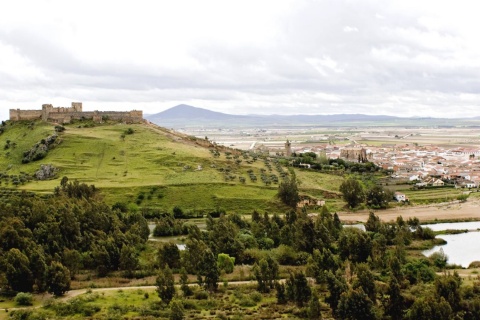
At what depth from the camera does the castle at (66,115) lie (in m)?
138

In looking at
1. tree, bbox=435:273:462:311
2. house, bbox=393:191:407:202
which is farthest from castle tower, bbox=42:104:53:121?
tree, bbox=435:273:462:311

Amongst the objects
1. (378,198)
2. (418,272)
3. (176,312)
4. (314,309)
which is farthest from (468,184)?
(176,312)

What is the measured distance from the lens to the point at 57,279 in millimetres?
46969

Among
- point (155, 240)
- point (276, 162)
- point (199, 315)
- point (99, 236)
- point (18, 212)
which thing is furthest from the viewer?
point (276, 162)

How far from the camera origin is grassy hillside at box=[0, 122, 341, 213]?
92062 millimetres

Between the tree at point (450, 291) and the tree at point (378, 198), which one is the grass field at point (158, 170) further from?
the tree at point (450, 291)

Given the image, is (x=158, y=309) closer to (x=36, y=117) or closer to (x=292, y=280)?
(x=292, y=280)

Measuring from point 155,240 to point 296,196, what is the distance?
92.0ft

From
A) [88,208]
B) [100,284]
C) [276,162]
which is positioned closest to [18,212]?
[88,208]

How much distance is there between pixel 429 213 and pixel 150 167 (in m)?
54.8

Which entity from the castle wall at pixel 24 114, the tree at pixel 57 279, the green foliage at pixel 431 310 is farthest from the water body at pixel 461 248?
the castle wall at pixel 24 114

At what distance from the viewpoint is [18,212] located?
221 ft

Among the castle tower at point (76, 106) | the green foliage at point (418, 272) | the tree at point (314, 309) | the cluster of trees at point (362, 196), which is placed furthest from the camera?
the castle tower at point (76, 106)

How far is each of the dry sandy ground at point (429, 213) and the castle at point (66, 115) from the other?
250 ft
